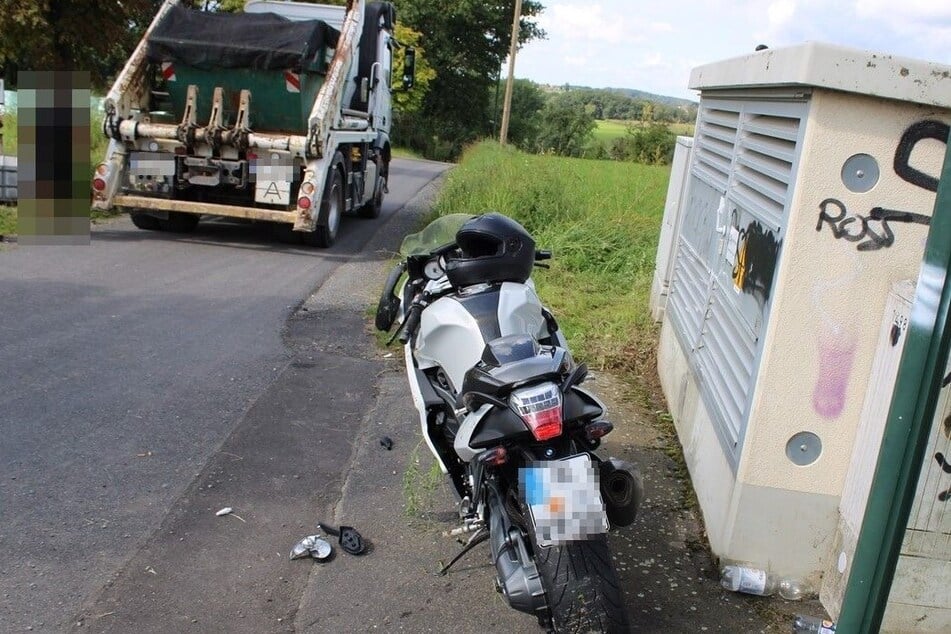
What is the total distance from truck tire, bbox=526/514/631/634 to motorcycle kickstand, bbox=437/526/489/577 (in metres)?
0.63

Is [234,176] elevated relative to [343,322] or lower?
elevated

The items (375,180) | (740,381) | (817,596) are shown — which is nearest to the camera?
(817,596)

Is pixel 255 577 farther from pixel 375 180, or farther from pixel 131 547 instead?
pixel 375 180

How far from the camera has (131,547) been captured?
3764 mm

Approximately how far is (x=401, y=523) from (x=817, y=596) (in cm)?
183

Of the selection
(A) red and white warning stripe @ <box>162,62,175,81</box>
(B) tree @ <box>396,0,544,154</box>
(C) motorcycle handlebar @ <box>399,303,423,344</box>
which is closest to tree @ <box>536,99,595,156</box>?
(B) tree @ <box>396,0,544,154</box>

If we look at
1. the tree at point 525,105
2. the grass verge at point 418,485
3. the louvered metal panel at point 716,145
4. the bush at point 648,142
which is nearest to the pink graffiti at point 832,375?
the louvered metal panel at point 716,145

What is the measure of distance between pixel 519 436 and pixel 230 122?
9268mm

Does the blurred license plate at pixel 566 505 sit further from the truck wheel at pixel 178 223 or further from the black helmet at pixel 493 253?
the truck wheel at pixel 178 223

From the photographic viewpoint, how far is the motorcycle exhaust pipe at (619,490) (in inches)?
123

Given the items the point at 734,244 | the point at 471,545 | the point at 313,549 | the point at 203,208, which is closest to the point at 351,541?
the point at 313,549

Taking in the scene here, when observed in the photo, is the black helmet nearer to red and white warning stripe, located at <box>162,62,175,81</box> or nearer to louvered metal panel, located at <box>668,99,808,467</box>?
louvered metal panel, located at <box>668,99,808,467</box>

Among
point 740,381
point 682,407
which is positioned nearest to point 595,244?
point 682,407

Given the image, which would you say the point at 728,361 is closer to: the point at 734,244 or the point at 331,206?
the point at 734,244
